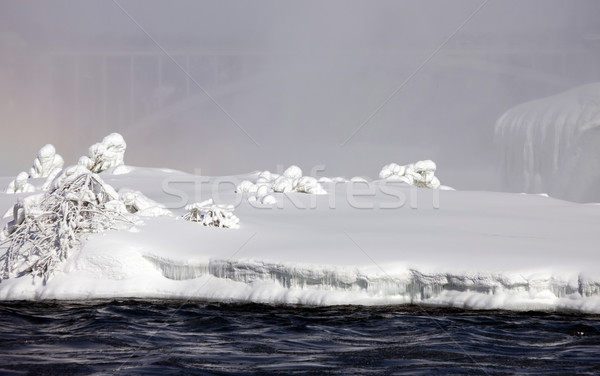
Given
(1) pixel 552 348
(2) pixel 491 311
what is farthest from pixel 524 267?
(1) pixel 552 348

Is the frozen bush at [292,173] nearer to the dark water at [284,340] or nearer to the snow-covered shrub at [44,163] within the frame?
the snow-covered shrub at [44,163]

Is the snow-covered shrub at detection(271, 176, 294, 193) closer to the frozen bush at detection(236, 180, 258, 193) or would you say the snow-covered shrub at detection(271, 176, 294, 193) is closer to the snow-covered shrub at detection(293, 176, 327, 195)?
the snow-covered shrub at detection(293, 176, 327, 195)

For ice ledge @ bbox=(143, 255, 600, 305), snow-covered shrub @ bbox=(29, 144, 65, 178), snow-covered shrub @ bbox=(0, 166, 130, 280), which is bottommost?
ice ledge @ bbox=(143, 255, 600, 305)

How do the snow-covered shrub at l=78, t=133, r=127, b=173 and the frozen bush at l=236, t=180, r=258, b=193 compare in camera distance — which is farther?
the snow-covered shrub at l=78, t=133, r=127, b=173

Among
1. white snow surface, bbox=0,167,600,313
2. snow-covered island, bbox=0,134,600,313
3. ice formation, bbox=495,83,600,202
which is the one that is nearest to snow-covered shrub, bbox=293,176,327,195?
snow-covered island, bbox=0,134,600,313

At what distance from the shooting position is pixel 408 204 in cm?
1234

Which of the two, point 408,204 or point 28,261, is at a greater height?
point 408,204

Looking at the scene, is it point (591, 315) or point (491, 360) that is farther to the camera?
point (591, 315)

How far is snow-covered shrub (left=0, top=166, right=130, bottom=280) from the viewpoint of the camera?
898cm

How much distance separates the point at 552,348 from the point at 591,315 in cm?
112

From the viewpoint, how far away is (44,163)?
16766 millimetres

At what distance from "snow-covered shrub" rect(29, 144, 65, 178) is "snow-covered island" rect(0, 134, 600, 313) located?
6.44 meters

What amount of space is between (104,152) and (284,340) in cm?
950

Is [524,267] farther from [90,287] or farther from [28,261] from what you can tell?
[28,261]
